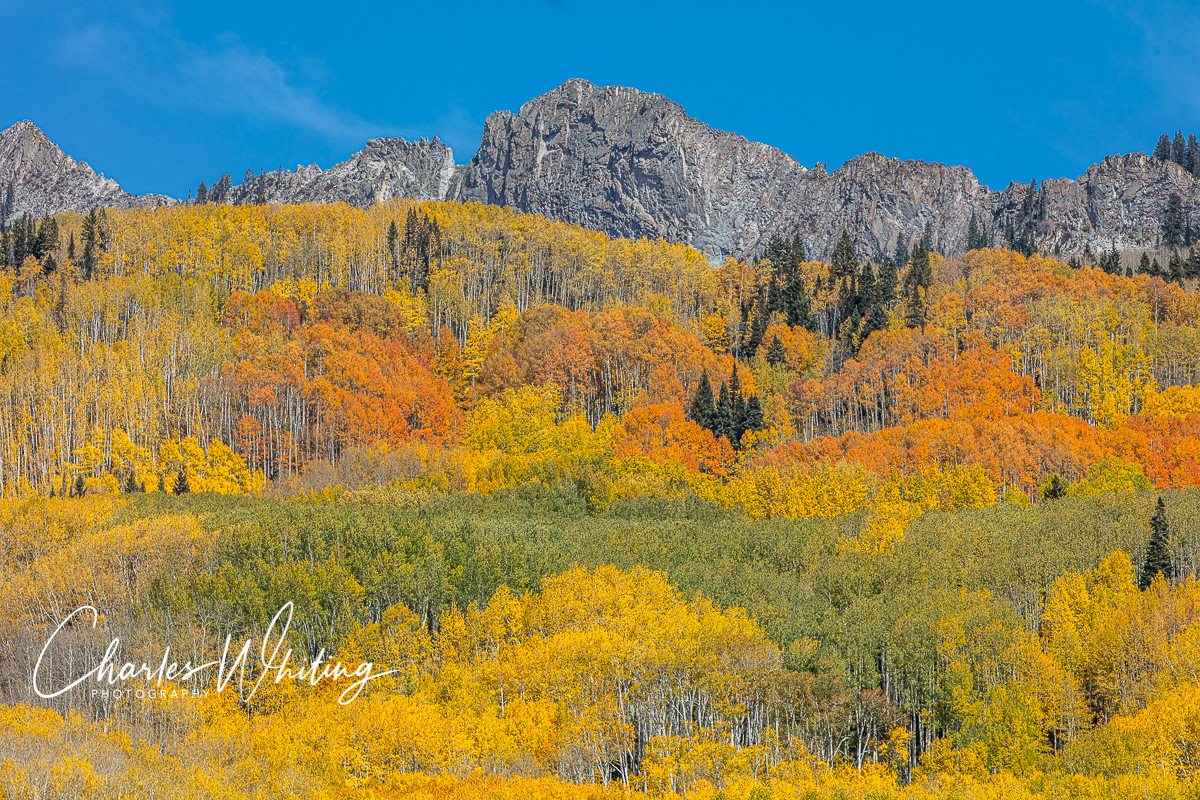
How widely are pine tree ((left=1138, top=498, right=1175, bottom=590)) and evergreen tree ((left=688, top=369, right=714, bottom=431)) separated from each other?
55198 millimetres

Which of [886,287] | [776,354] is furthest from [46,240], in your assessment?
[886,287]

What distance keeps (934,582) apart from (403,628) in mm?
38994

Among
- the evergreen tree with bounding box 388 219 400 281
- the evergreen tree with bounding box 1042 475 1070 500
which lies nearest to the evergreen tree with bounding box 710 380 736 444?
the evergreen tree with bounding box 1042 475 1070 500

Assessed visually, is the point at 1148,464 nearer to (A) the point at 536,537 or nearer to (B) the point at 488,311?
(A) the point at 536,537

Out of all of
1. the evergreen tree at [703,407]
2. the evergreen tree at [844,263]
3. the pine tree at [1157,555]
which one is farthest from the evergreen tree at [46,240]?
the pine tree at [1157,555]

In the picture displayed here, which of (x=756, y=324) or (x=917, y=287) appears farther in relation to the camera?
(x=756, y=324)

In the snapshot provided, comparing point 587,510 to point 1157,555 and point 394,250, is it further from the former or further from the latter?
point 394,250

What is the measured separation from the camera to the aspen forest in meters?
50.4

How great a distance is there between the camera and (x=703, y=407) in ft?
396

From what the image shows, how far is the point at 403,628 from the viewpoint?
2452 inches

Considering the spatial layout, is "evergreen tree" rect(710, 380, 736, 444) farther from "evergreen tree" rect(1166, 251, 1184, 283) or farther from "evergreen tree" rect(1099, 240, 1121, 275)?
"evergreen tree" rect(1166, 251, 1184, 283)

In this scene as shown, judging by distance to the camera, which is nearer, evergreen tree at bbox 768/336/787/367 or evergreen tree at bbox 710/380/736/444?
evergreen tree at bbox 710/380/736/444

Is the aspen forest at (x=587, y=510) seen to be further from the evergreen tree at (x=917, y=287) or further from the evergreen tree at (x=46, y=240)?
the evergreen tree at (x=46, y=240)

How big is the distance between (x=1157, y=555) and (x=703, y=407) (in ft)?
192
